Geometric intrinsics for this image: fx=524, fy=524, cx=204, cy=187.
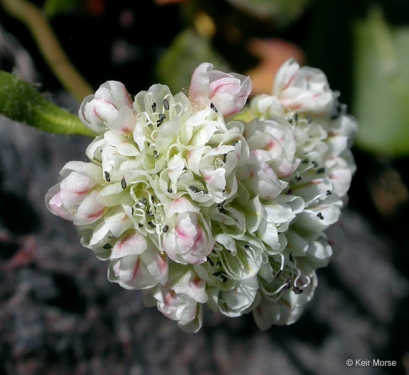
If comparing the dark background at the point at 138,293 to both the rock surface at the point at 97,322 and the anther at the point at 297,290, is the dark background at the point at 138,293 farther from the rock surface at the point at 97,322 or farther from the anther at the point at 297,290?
the anther at the point at 297,290

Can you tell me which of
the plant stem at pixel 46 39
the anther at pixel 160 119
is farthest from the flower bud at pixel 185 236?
the plant stem at pixel 46 39

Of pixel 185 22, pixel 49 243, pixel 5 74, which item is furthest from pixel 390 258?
pixel 5 74

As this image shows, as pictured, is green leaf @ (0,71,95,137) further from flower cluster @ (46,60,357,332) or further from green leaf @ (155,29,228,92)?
green leaf @ (155,29,228,92)

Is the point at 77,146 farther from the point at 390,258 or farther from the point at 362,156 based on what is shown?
the point at 390,258

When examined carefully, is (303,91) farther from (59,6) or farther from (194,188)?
(59,6)

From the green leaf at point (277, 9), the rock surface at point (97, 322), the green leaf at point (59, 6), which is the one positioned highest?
the green leaf at point (59, 6)
